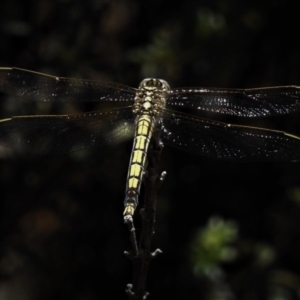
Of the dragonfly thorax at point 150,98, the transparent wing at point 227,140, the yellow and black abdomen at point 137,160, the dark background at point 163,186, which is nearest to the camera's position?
the yellow and black abdomen at point 137,160

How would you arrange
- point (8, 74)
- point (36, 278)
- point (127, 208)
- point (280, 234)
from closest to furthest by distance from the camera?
point (127, 208), point (8, 74), point (280, 234), point (36, 278)

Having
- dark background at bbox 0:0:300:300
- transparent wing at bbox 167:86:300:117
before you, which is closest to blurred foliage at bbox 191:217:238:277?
dark background at bbox 0:0:300:300

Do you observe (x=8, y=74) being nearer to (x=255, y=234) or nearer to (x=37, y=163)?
(x=37, y=163)

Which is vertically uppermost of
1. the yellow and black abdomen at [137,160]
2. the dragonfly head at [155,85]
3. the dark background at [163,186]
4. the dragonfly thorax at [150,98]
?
the dark background at [163,186]

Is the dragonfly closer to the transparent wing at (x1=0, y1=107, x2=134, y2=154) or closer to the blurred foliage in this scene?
the transparent wing at (x1=0, y1=107, x2=134, y2=154)

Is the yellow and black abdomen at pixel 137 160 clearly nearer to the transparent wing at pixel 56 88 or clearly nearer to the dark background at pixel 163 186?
the transparent wing at pixel 56 88

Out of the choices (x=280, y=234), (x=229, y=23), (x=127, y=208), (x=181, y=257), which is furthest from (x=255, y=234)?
(x=127, y=208)

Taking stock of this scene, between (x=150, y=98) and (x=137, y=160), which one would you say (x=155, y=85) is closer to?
(x=150, y=98)

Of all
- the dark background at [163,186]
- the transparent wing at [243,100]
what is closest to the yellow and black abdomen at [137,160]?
the transparent wing at [243,100]
